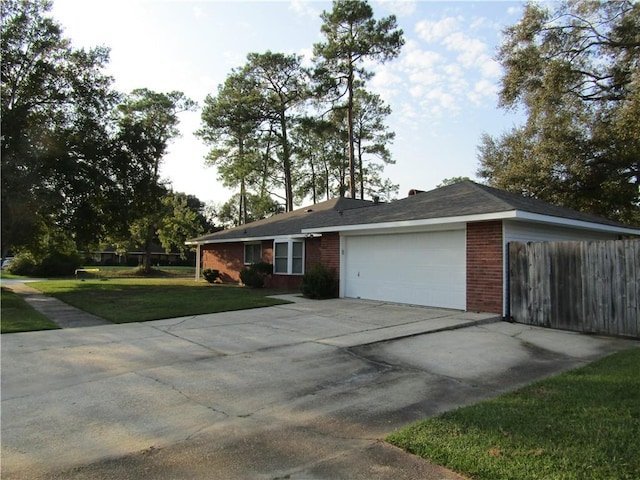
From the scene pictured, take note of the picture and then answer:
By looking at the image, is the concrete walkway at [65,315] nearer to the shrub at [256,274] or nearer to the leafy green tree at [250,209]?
the shrub at [256,274]

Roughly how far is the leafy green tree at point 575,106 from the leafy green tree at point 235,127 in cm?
1930

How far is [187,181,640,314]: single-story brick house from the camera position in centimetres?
1082

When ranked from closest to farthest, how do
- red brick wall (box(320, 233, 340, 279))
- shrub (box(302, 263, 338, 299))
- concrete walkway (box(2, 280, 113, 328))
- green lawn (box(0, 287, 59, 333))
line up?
green lawn (box(0, 287, 59, 333)), concrete walkway (box(2, 280, 113, 328)), shrub (box(302, 263, 338, 299)), red brick wall (box(320, 233, 340, 279))

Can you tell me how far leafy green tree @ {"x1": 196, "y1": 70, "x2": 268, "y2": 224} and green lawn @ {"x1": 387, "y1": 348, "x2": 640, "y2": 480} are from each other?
106ft

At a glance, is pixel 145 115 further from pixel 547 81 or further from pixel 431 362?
pixel 431 362

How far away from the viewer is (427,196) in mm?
15133

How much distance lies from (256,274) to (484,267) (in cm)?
1156

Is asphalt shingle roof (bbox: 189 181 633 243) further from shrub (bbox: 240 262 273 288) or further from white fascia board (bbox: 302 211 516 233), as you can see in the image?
shrub (bbox: 240 262 273 288)

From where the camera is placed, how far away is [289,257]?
1980 cm

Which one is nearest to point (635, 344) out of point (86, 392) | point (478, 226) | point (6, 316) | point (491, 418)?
point (478, 226)

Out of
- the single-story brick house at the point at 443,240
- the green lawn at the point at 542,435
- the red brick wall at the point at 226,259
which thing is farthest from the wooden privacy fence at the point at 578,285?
the red brick wall at the point at 226,259

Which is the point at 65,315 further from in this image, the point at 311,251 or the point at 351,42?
the point at 351,42

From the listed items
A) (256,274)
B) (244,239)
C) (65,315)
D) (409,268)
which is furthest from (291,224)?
(65,315)

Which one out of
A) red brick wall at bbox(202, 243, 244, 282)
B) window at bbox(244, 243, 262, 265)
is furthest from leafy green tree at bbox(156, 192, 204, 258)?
window at bbox(244, 243, 262, 265)
